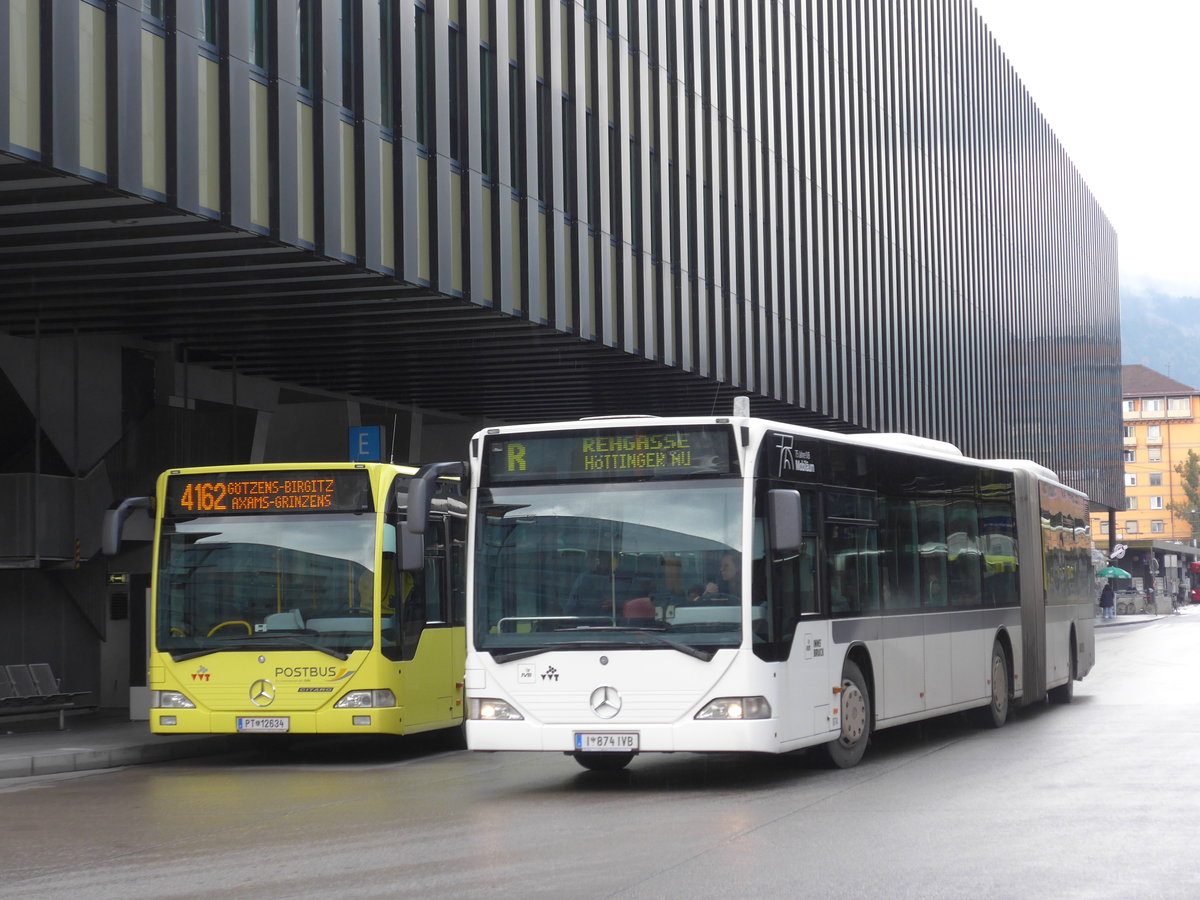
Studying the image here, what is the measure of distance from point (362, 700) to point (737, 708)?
193 inches

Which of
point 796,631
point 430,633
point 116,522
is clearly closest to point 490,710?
point 796,631

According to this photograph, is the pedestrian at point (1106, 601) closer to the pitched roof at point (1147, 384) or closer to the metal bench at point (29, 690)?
the metal bench at point (29, 690)

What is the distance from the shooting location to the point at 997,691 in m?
18.6

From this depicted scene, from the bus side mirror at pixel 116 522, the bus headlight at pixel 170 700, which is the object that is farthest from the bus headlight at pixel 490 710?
the bus side mirror at pixel 116 522

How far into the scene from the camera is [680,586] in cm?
1270

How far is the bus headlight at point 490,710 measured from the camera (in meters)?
13.0

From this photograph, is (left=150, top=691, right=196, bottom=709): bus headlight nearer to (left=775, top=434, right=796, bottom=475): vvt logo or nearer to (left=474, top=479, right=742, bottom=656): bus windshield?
(left=474, top=479, right=742, bottom=656): bus windshield

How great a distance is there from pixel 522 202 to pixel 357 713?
11114mm

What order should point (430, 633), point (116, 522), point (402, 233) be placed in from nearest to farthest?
point (116, 522), point (430, 633), point (402, 233)

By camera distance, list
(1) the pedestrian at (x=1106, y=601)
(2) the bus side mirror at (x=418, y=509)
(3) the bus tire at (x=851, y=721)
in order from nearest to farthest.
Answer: (2) the bus side mirror at (x=418, y=509), (3) the bus tire at (x=851, y=721), (1) the pedestrian at (x=1106, y=601)

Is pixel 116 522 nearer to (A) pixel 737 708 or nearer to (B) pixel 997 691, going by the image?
(A) pixel 737 708

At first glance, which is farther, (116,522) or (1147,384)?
(1147,384)

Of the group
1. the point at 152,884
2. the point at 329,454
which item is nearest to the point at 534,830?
the point at 152,884

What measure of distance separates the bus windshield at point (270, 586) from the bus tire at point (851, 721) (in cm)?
463
